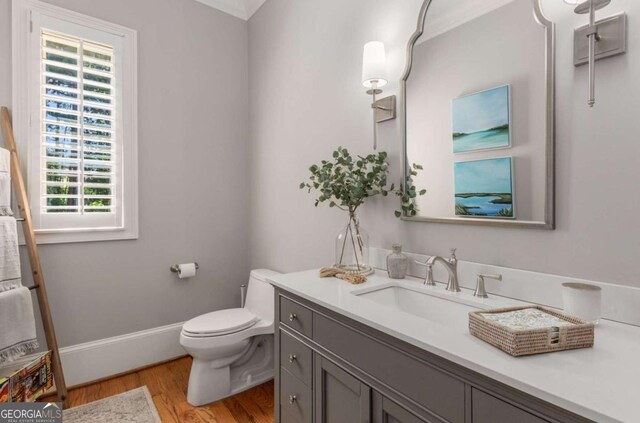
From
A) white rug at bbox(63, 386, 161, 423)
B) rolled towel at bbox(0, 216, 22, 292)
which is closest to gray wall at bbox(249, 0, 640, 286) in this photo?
white rug at bbox(63, 386, 161, 423)

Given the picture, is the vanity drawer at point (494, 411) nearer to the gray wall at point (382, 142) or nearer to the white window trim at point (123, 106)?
the gray wall at point (382, 142)

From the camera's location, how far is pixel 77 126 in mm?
2178

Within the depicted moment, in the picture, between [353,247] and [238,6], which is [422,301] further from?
[238,6]

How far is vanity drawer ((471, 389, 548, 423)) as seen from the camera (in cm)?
67

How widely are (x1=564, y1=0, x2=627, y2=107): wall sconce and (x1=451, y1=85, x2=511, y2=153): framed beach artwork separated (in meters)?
0.26

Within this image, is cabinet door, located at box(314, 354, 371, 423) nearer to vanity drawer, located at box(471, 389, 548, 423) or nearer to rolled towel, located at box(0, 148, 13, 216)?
vanity drawer, located at box(471, 389, 548, 423)

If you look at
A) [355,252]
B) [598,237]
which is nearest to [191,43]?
[355,252]

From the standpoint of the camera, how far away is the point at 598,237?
1021mm

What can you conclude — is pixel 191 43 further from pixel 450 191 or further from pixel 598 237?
pixel 598 237

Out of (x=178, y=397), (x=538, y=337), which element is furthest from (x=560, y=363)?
(x=178, y=397)

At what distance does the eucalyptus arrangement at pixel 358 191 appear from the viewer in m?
1.58

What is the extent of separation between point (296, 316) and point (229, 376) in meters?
1.04

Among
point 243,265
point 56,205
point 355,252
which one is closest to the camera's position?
point 355,252

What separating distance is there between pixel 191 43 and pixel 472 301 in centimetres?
263
